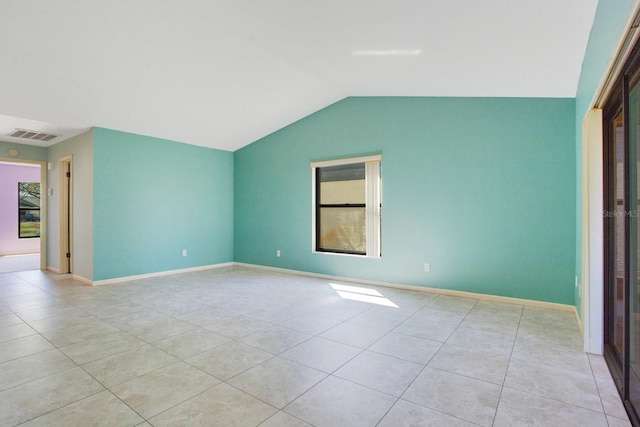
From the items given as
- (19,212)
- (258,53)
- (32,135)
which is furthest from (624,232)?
(19,212)

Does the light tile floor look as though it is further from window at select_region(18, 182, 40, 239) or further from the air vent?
window at select_region(18, 182, 40, 239)

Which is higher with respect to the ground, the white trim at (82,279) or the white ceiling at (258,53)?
the white ceiling at (258,53)

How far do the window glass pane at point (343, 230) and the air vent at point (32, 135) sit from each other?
15.6 ft

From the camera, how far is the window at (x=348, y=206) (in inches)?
198

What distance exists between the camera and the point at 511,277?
3.92 metres

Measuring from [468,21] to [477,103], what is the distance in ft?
6.33

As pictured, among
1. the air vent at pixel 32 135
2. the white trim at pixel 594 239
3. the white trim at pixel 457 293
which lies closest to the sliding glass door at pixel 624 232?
the white trim at pixel 594 239

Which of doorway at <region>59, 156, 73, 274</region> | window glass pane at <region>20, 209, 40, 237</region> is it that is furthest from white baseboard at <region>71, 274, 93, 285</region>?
window glass pane at <region>20, 209, 40, 237</region>

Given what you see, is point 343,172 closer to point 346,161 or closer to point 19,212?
point 346,161

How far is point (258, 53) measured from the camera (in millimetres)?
3625

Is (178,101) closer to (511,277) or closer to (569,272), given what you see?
(511,277)

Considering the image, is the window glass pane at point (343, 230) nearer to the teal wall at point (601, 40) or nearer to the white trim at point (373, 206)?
the white trim at point (373, 206)

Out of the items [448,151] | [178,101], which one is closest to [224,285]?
[178,101]

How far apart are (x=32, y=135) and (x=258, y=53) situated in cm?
440
